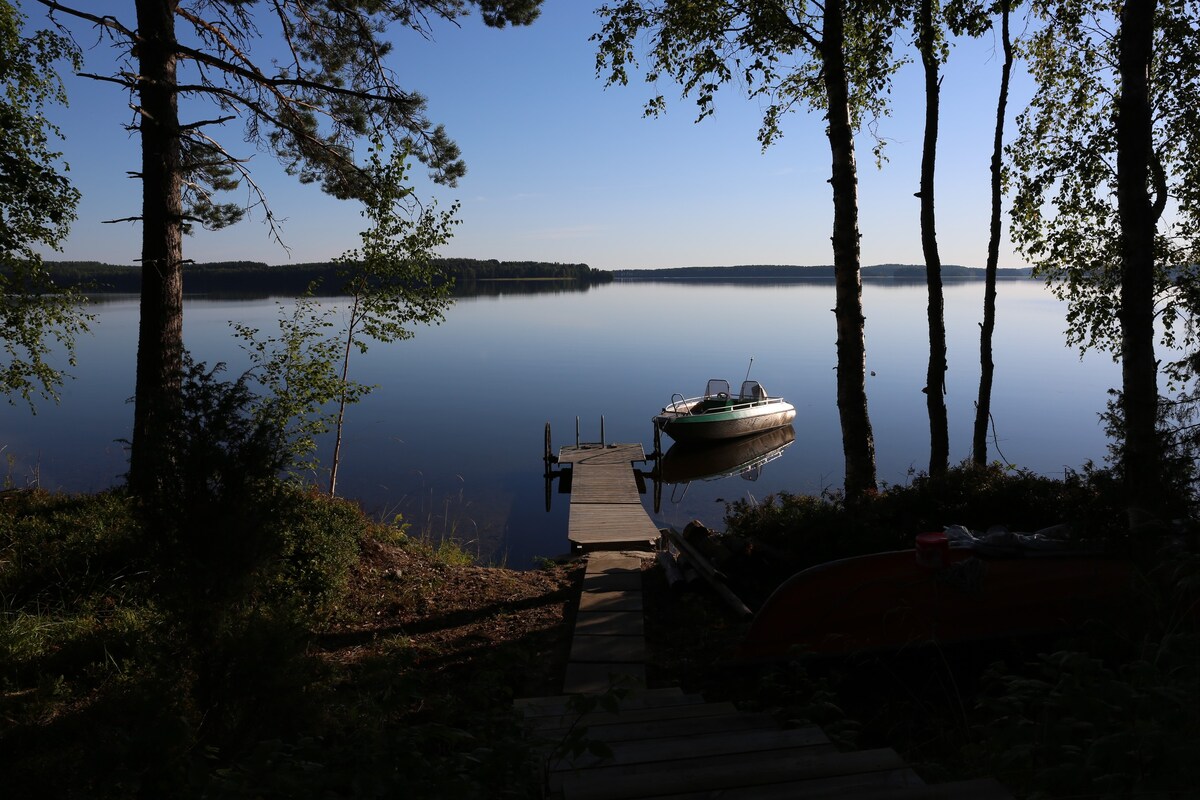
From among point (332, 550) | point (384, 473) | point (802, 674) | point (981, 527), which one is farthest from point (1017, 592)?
point (384, 473)

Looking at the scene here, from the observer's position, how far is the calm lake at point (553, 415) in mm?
17094

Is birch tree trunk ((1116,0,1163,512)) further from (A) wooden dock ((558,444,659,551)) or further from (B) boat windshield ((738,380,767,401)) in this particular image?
(B) boat windshield ((738,380,767,401))

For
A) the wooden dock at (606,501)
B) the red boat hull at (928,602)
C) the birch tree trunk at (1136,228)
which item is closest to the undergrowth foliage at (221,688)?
the red boat hull at (928,602)

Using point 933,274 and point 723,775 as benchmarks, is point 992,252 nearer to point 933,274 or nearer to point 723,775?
point 933,274

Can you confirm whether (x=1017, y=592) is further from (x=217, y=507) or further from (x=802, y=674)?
(x=217, y=507)

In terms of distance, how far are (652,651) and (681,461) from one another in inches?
693

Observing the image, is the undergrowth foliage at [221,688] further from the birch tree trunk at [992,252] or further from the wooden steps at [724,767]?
the birch tree trunk at [992,252]

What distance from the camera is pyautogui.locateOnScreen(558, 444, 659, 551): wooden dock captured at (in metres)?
11.9

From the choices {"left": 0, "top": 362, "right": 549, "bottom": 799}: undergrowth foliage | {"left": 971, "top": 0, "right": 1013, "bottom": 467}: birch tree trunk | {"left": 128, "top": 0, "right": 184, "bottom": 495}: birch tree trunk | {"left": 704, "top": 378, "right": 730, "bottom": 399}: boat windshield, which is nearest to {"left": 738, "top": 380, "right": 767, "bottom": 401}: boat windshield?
{"left": 704, "top": 378, "right": 730, "bottom": 399}: boat windshield

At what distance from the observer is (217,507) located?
383 centimetres

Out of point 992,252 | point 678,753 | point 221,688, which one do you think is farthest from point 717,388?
point 678,753

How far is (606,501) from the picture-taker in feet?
49.5

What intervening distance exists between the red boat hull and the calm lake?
7159 millimetres

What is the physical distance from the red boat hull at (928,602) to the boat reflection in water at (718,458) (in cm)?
1448
